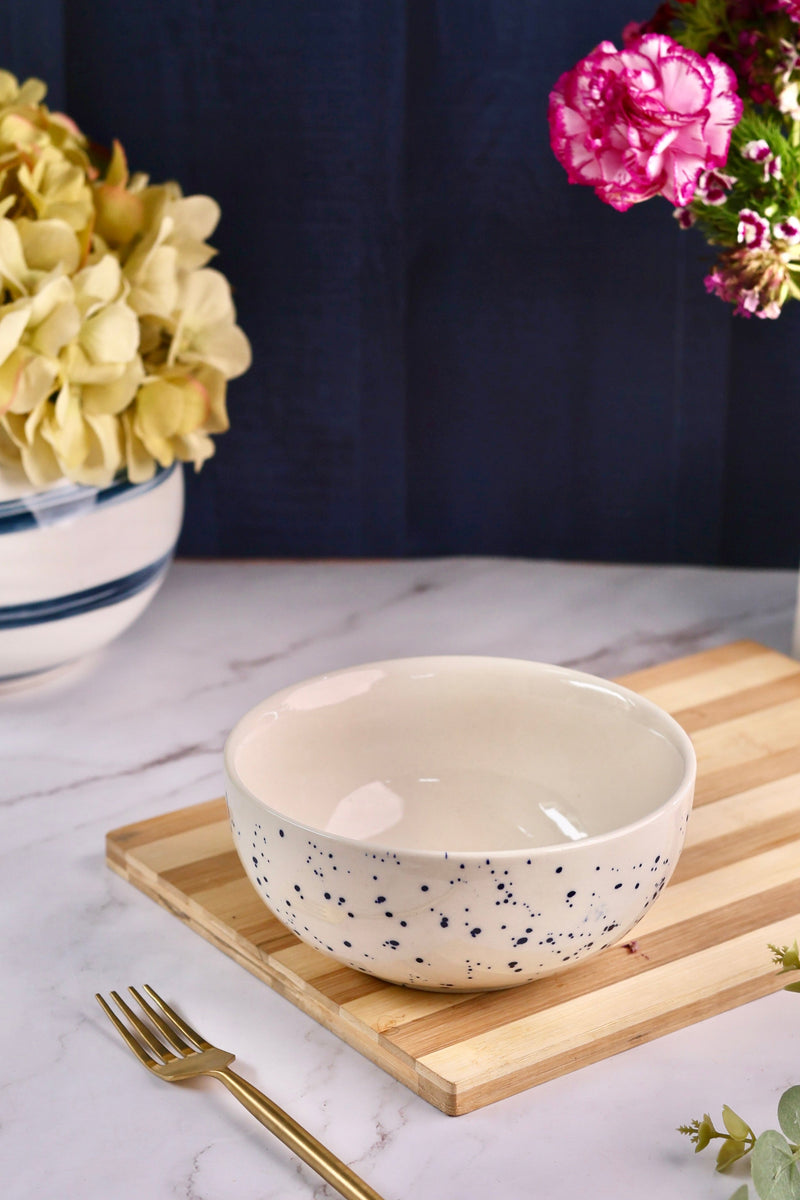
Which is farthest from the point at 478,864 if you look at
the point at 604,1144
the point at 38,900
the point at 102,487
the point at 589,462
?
the point at 589,462

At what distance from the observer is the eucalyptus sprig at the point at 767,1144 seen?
0.49 metres

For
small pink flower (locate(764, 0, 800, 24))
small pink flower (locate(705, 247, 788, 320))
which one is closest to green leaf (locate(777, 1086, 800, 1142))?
small pink flower (locate(705, 247, 788, 320))

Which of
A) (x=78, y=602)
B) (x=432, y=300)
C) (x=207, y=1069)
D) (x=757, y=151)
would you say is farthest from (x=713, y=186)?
(x=207, y=1069)

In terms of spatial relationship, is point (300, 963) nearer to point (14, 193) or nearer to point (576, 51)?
point (14, 193)

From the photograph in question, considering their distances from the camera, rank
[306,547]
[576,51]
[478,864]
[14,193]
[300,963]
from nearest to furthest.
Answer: [478,864] < [300,963] < [14,193] < [576,51] < [306,547]

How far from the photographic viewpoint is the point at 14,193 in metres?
0.88

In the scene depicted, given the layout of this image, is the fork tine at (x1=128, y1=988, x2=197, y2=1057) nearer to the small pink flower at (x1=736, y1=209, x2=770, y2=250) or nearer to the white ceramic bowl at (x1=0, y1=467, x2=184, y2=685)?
the white ceramic bowl at (x1=0, y1=467, x2=184, y2=685)

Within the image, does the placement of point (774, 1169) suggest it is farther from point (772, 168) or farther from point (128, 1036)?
point (772, 168)

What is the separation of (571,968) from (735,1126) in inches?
4.1

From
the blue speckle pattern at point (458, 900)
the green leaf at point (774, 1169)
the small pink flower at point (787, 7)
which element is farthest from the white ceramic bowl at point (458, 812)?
the small pink flower at point (787, 7)

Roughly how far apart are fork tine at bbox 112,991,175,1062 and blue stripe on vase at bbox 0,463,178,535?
324 mm

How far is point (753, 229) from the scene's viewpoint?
2.68ft

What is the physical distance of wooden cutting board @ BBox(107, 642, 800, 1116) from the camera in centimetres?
58

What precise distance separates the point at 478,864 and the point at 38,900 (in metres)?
0.29
